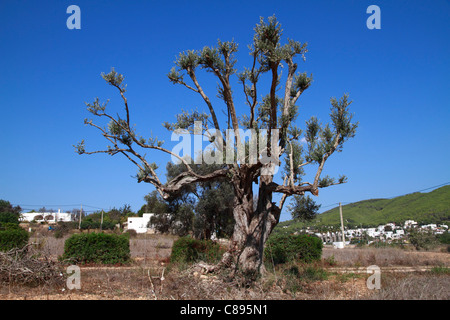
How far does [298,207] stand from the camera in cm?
1233

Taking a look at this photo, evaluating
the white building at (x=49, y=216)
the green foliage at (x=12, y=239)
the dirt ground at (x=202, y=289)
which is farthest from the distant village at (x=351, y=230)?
the dirt ground at (x=202, y=289)

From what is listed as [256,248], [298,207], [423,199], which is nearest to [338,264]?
[298,207]

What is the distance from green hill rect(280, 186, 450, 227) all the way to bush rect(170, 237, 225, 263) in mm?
35257

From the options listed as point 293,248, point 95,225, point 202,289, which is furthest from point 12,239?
point 95,225

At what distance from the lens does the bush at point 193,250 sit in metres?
11.8

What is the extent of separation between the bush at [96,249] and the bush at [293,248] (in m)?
6.66

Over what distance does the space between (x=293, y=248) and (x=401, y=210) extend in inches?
2138

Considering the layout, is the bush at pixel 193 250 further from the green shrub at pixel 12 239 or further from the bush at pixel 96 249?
the green shrub at pixel 12 239

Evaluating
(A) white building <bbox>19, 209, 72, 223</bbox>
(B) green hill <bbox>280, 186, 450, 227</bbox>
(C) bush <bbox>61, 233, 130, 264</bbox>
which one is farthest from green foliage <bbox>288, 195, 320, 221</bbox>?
(A) white building <bbox>19, 209, 72, 223</bbox>

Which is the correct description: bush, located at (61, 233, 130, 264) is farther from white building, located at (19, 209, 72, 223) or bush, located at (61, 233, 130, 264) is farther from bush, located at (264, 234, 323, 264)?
white building, located at (19, 209, 72, 223)

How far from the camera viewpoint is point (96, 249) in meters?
14.9

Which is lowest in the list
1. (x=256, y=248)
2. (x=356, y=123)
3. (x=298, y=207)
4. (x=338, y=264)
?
(x=338, y=264)
